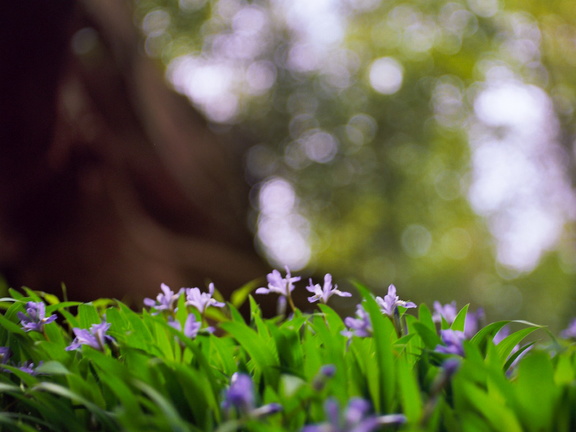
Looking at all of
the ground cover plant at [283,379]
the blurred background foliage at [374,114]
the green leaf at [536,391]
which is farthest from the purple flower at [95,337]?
the blurred background foliage at [374,114]

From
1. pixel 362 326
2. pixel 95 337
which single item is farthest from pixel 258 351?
pixel 95 337

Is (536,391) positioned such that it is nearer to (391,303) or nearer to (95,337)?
(391,303)

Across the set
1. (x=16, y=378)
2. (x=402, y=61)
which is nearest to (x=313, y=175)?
(x=402, y=61)

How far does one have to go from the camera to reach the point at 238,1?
36.5 ft

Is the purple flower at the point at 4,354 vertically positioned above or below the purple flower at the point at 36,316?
below

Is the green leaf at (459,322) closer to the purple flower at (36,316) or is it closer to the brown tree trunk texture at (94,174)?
the purple flower at (36,316)

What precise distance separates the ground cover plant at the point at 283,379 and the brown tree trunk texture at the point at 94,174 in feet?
11.0

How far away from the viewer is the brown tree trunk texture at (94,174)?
14.7 feet

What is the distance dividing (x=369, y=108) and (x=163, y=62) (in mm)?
4514

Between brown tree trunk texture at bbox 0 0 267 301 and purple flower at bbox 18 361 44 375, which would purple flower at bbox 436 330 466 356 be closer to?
purple flower at bbox 18 361 44 375

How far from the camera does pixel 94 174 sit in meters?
4.97

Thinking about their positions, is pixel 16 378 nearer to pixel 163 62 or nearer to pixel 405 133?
pixel 163 62

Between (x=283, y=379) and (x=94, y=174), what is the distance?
4473 mm

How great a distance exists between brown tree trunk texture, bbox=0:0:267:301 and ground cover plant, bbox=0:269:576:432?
11.0 ft
